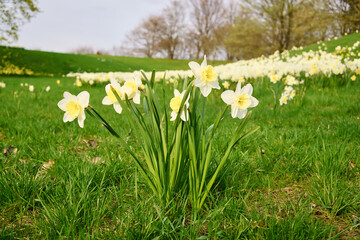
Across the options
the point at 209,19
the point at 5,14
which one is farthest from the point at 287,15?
the point at 5,14

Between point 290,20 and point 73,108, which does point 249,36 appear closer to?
point 290,20

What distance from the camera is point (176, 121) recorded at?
1.13 metres

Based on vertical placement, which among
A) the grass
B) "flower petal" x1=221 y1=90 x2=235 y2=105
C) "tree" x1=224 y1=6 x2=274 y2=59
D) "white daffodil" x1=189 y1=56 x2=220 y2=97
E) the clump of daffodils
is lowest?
the grass

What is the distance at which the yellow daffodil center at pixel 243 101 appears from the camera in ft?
3.57

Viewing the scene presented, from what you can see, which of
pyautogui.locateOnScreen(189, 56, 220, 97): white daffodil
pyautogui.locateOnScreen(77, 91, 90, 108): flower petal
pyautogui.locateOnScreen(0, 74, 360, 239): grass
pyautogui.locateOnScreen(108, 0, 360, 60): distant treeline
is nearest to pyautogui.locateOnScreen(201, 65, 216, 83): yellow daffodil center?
pyautogui.locateOnScreen(189, 56, 220, 97): white daffodil

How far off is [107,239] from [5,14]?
55.2 feet

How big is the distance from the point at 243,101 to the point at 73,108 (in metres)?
0.80

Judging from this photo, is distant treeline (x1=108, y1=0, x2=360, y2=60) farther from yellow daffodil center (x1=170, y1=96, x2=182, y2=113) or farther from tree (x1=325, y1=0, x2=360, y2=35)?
yellow daffodil center (x1=170, y1=96, x2=182, y2=113)

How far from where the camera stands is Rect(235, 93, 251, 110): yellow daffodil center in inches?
42.8

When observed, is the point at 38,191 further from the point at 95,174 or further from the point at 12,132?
the point at 12,132

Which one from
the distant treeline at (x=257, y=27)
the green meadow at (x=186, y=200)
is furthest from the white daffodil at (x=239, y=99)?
the distant treeline at (x=257, y=27)

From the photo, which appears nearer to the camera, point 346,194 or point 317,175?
point 346,194

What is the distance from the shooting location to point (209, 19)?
32812mm

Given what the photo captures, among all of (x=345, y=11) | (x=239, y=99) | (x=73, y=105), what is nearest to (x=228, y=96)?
(x=239, y=99)
